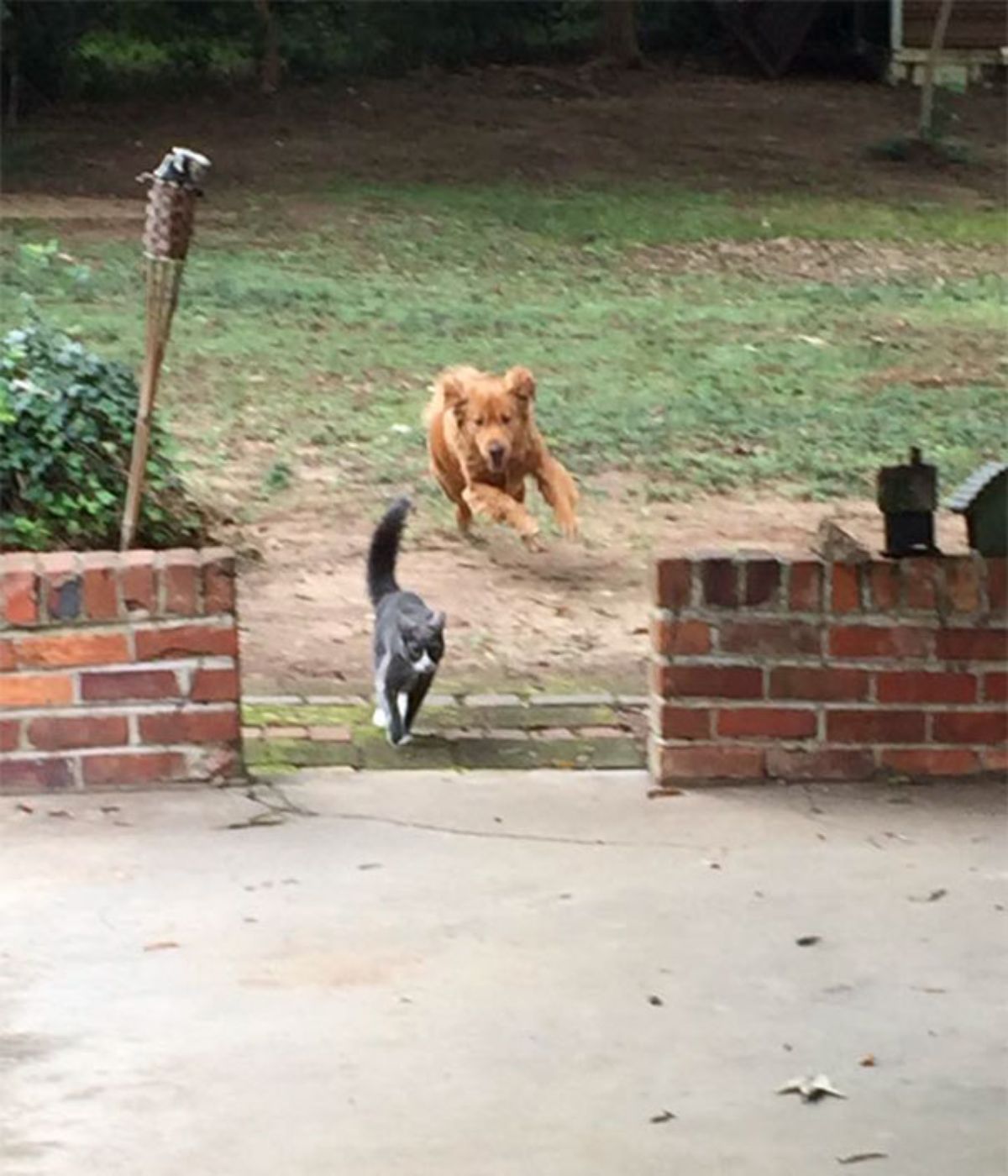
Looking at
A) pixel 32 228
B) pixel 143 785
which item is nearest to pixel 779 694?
pixel 143 785

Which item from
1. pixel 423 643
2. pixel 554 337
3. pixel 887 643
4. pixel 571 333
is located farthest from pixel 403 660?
pixel 571 333

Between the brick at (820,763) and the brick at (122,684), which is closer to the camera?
the brick at (122,684)

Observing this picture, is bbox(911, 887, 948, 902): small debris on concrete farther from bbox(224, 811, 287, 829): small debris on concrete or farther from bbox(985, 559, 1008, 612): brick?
bbox(224, 811, 287, 829): small debris on concrete

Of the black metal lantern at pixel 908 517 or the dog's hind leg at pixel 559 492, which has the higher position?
the black metal lantern at pixel 908 517

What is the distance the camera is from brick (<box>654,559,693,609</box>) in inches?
175

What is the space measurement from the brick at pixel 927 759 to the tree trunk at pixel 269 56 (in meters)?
15.8

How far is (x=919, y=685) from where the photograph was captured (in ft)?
14.8

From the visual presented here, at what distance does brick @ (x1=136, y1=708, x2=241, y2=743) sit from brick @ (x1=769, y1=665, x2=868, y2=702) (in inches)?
42.5

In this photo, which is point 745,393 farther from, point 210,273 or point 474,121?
point 474,121

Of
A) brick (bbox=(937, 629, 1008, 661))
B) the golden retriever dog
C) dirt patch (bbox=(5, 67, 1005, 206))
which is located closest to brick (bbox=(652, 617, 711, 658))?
brick (bbox=(937, 629, 1008, 661))

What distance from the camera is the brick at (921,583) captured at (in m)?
4.47

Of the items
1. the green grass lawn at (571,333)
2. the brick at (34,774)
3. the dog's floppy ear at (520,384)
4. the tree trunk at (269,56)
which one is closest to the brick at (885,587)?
the brick at (34,774)

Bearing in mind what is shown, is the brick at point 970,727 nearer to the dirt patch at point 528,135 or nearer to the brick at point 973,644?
the brick at point 973,644

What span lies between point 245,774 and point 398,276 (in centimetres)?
909
